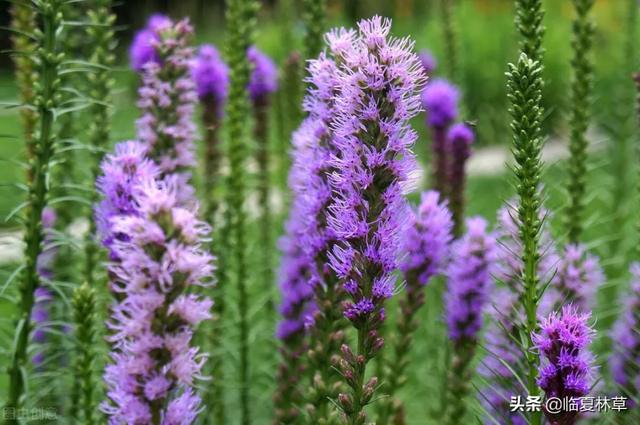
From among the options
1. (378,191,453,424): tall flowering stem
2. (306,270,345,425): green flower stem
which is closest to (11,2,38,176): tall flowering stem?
(306,270,345,425): green flower stem

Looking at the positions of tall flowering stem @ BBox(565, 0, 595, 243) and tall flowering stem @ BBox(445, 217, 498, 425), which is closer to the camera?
tall flowering stem @ BBox(445, 217, 498, 425)

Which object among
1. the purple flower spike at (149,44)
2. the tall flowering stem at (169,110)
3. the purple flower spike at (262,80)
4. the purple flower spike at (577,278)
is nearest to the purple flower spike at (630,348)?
the purple flower spike at (577,278)

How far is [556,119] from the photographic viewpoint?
11.4 meters

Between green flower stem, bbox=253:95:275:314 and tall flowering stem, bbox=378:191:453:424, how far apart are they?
1.18 metres

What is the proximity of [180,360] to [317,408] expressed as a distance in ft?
2.79

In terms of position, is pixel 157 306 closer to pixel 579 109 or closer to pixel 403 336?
pixel 403 336

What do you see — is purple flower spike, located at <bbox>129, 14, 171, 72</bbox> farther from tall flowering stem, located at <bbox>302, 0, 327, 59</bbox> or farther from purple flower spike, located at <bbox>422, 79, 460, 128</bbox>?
purple flower spike, located at <bbox>422, 79, 460, 128</bbox>

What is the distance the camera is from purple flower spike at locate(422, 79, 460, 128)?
411cm

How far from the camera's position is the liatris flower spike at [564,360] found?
183cm

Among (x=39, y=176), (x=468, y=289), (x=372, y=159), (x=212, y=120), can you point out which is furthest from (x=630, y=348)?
(x=212, y=120)

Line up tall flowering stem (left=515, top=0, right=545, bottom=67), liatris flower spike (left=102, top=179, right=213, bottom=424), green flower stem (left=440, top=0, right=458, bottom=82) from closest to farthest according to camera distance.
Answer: liatris flower spike (left=102, top=179, right=213, bottom=424) < tall flowering stem (left=515, top=0, right=545, bottom=67) < green flower stem (left=440, top=0, right=458, bottom=82)

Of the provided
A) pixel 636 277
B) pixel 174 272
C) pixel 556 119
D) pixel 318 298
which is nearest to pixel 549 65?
pixel 556 119

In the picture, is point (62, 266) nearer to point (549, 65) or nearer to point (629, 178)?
point (629, 178)

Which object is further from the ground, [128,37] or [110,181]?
[128,37]
